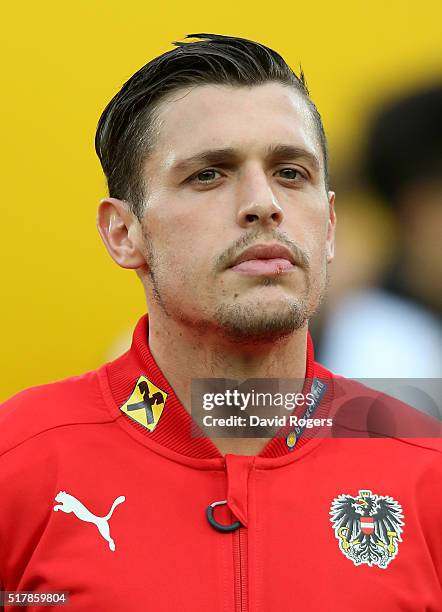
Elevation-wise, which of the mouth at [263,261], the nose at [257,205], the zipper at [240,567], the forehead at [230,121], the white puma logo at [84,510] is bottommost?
the zipper at [240,567]

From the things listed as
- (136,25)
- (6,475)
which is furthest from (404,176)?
(6,475)

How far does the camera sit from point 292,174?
2.13 m

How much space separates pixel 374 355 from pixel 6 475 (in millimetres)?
1218

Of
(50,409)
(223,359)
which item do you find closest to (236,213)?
(223,359)

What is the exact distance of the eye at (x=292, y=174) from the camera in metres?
2.12

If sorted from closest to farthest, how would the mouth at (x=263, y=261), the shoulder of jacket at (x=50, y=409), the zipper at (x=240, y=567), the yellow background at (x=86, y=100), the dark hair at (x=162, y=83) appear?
1. the zipper at (x=240, y=567)
2. the mouth at (x=263, y=261)
3. the shoulder of jacket at (x=50, y=409)
4. the dark hair at (x=162, y=83)
5. the yellow background at (x=86, y=100)

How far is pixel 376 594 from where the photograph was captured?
6.06 feet

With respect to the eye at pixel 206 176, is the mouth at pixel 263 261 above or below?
below

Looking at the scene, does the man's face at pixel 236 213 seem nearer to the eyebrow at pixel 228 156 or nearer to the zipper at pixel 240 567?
the eyebrow at pixel 228 156

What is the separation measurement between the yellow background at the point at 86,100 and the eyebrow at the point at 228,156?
109 cm

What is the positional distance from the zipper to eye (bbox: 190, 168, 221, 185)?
71 centimetres

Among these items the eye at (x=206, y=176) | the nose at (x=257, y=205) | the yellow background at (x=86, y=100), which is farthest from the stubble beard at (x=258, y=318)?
the yellow background at (x=86, y=100)

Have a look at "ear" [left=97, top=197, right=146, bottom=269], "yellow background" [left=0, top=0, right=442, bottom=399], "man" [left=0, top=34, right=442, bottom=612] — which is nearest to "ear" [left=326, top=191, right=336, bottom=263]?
"man" [left=0, top=34, right=442, bottom=612]

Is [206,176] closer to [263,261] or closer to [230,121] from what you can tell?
[230,121]
